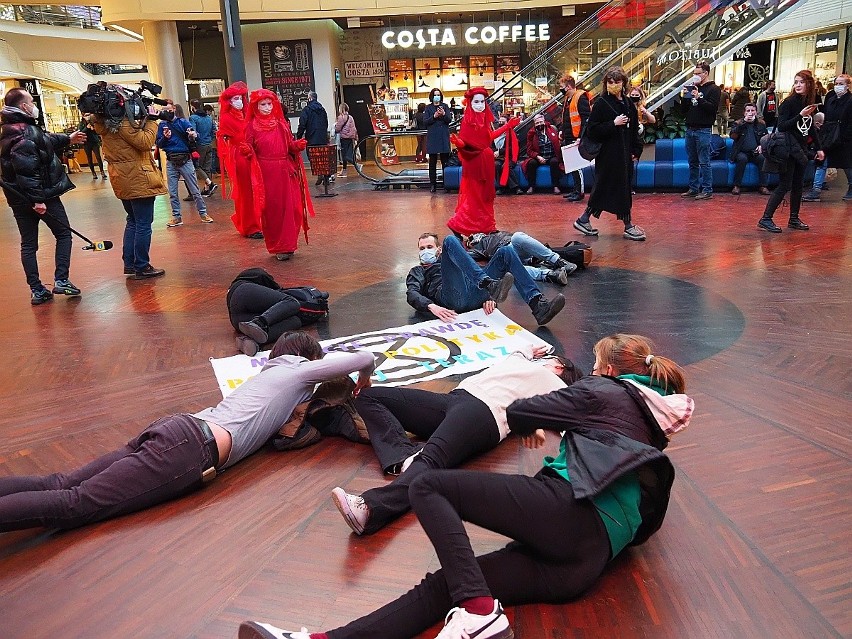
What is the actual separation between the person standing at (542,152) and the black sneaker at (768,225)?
13.5 ft

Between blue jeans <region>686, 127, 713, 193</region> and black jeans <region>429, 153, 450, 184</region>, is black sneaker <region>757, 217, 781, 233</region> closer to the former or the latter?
blue jeans <region>686, 127, 713, 193</region>

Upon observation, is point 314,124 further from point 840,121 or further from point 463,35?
point 840,121

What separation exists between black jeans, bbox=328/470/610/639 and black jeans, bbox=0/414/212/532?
1.09 metres

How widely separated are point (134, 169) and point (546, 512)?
5555 mm

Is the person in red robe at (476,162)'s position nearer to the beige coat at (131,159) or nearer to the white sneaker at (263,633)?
the beige coat at (131,159)

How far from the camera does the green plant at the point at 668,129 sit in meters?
11.1

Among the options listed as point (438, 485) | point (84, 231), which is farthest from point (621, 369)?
point (84, 231)

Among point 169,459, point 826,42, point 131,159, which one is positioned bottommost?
point 169,459

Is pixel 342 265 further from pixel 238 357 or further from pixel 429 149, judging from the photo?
pixel 429 149

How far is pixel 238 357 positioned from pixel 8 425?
129 cm

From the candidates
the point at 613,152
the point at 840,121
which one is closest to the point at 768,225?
the point at 613,152

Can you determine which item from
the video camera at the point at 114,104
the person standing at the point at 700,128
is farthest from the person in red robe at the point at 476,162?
the person standing at the point at 700,128

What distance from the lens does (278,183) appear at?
6.96 metres

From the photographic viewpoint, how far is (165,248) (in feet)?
26.8
